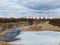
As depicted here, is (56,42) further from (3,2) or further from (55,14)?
(3,2)

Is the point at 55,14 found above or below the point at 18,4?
below

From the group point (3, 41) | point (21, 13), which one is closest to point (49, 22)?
point (21, 13)

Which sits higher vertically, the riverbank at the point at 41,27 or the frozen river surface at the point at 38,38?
the riverbank at the point at 41,27

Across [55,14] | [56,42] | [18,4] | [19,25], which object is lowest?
[56,42]

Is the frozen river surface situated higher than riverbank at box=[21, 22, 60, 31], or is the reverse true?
riverbank at box=[21, 22, 60, 31]

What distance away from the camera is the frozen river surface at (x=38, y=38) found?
8.04 feet

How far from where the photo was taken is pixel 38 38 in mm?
2490

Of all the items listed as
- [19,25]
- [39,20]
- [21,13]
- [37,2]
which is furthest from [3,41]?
[37,2]

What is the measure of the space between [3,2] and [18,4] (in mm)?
293

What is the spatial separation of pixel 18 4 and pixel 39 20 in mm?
490

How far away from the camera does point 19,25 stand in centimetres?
252

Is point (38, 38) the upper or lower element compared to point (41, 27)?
lower

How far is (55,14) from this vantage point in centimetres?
252

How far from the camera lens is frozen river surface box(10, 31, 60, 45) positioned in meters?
2.45
